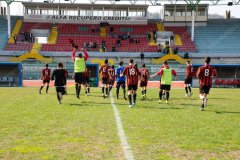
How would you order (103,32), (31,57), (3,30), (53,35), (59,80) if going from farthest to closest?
(103,32), (53,35), (3,30), (31,57), (59,80)

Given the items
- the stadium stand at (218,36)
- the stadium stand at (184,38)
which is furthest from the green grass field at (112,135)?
the stadium stand at (218,36)

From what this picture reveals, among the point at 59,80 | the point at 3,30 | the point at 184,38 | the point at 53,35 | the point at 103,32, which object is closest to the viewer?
the point at 59,80

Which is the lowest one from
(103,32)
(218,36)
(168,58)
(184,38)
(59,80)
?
(59,80)

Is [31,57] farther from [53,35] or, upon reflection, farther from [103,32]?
[103,32]

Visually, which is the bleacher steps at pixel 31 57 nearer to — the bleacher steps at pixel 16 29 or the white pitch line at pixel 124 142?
the bleacher steps at pixel 16 29

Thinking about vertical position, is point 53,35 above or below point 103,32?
below

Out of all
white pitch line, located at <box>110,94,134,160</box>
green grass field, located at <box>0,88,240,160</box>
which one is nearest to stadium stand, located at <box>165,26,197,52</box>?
green grass field, located at <box>0,88,240,160</box>

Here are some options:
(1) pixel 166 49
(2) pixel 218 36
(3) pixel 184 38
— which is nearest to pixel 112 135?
(1) pixel 166 49

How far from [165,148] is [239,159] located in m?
1.38

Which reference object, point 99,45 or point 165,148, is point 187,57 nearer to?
point 99,45

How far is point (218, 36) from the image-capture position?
51625 mm

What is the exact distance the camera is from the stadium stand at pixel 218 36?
4838 cm

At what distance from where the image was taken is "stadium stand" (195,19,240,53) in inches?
1905

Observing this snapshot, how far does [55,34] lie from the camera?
51.8m
